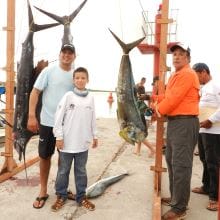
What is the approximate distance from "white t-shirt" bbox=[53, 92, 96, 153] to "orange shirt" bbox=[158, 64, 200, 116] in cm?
76

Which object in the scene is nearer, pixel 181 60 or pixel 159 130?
pixel 181 60

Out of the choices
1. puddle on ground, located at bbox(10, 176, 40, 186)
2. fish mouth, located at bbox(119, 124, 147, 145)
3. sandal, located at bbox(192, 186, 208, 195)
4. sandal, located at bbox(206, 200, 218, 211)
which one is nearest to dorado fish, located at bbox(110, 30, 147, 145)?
fish mouth, located at bbox(119, 124, 147, 145)

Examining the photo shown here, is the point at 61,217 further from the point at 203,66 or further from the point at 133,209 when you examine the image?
the point at 203,66

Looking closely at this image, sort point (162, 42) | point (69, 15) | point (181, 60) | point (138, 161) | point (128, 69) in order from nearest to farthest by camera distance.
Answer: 1. point (181, 60)
2. point (128, 69)
3. point (162, 42)
4. point (69, 15)
5. point (138, 161)

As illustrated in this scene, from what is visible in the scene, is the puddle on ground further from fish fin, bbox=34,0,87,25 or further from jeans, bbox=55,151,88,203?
fish fin, bbox=34,0,87,25

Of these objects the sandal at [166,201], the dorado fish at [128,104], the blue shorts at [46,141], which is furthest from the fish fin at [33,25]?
the sandal at [166,201]

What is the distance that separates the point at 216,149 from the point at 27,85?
7.37 feet

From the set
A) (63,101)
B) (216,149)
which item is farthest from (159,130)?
(63,101)

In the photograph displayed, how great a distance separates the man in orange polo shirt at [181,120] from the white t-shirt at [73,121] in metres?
0.73

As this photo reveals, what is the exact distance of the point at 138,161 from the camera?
20.0ft

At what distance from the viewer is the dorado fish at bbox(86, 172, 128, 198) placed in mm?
4176

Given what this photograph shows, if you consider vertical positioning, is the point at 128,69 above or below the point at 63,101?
above

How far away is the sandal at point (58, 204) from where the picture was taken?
12.3 ft

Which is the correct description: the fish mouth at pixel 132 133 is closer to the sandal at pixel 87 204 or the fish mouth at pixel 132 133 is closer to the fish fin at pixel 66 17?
the sandal at pixel 87 204
